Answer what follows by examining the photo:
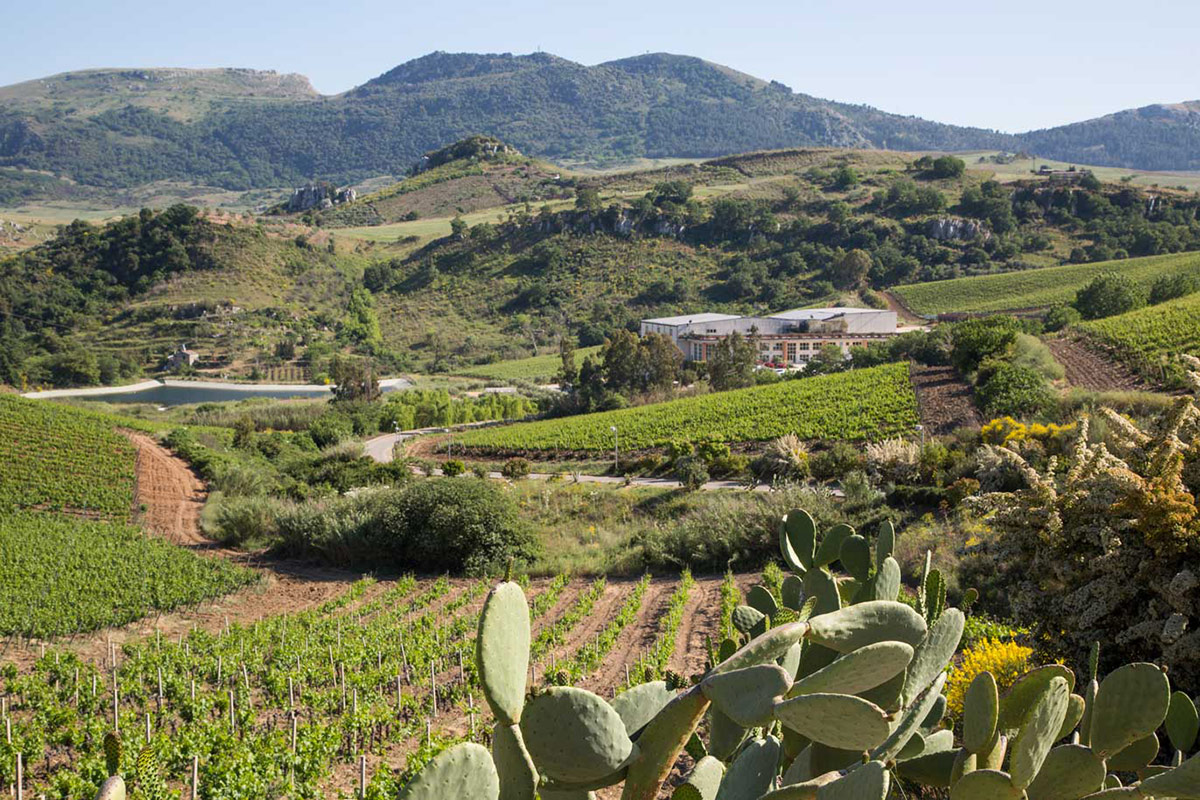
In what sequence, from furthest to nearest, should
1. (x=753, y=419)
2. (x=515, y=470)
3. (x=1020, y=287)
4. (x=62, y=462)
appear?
(x=1020, y=287)
(x=753, y=419)
(x=515, y=470)
(x=62, y=462)

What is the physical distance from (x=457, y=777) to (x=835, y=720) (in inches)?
32.3

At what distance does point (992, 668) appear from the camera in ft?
20.4

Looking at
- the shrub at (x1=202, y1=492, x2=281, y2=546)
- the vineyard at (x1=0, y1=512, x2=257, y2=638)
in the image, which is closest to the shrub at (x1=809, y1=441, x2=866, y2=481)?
the shrub at (x1=202, y1=492, x2=281, y2=546)

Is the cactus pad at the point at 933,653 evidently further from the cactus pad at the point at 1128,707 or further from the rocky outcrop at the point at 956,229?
the rocky outcrop at the point at 956,229

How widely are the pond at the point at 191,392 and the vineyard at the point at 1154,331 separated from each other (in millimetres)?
42059

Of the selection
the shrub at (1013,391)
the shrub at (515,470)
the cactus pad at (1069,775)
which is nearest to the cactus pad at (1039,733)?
the cactus pad at (1069,775)

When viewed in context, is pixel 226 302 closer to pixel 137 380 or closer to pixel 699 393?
pixel 137 380

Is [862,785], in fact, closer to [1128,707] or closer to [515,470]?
[1128,707]

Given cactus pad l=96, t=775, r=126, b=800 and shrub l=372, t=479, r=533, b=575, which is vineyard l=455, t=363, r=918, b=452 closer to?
shrub l=372, t=479, r=533, b=575

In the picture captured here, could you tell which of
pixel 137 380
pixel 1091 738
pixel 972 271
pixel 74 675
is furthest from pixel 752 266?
pixel 1091 738

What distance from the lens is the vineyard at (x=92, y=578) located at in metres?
13.0

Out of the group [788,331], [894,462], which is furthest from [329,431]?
[788,331]

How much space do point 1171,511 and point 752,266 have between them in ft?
248

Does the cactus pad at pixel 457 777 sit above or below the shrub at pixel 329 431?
above
